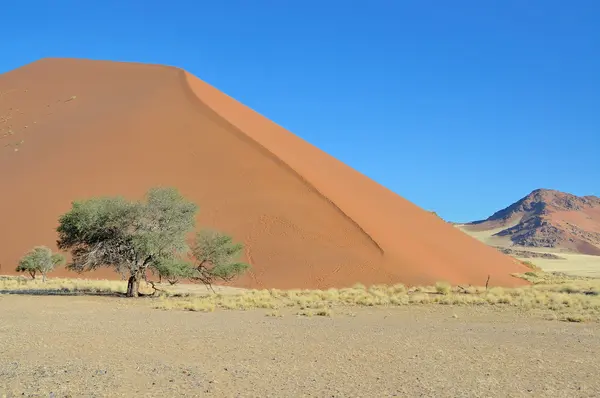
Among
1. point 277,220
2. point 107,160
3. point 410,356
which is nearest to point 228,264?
point 277,220

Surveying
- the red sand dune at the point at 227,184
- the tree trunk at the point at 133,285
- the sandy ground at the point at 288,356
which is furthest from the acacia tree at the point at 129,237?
the red sand dune at the point at 227,184

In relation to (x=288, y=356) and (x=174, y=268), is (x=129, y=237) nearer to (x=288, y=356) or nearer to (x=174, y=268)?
(x=174, y=268)

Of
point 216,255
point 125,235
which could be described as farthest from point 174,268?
point 216,255

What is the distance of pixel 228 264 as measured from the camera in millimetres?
25250

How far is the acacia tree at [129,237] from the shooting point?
2283 cm

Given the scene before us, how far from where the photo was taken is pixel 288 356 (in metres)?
10.1

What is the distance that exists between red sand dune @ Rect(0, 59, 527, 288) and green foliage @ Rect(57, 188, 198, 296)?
398 inches

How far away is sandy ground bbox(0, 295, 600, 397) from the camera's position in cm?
769

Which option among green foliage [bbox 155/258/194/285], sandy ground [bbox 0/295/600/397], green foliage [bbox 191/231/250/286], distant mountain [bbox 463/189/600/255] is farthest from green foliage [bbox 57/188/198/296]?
distant mountain [bbox 463/189/600/255]

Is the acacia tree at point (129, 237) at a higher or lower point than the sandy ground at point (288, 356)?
higher

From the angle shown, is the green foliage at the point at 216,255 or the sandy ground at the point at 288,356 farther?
the green foliage at the point at 216,255

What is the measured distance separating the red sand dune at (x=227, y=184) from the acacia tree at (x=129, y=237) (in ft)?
32.9

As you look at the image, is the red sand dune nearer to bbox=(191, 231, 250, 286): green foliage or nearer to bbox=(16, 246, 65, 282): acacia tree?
bbox=(16, 246, 65, 282): acacia tree

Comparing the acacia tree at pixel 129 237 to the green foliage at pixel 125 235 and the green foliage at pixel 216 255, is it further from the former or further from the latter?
the green foliage at pixel 216 255
